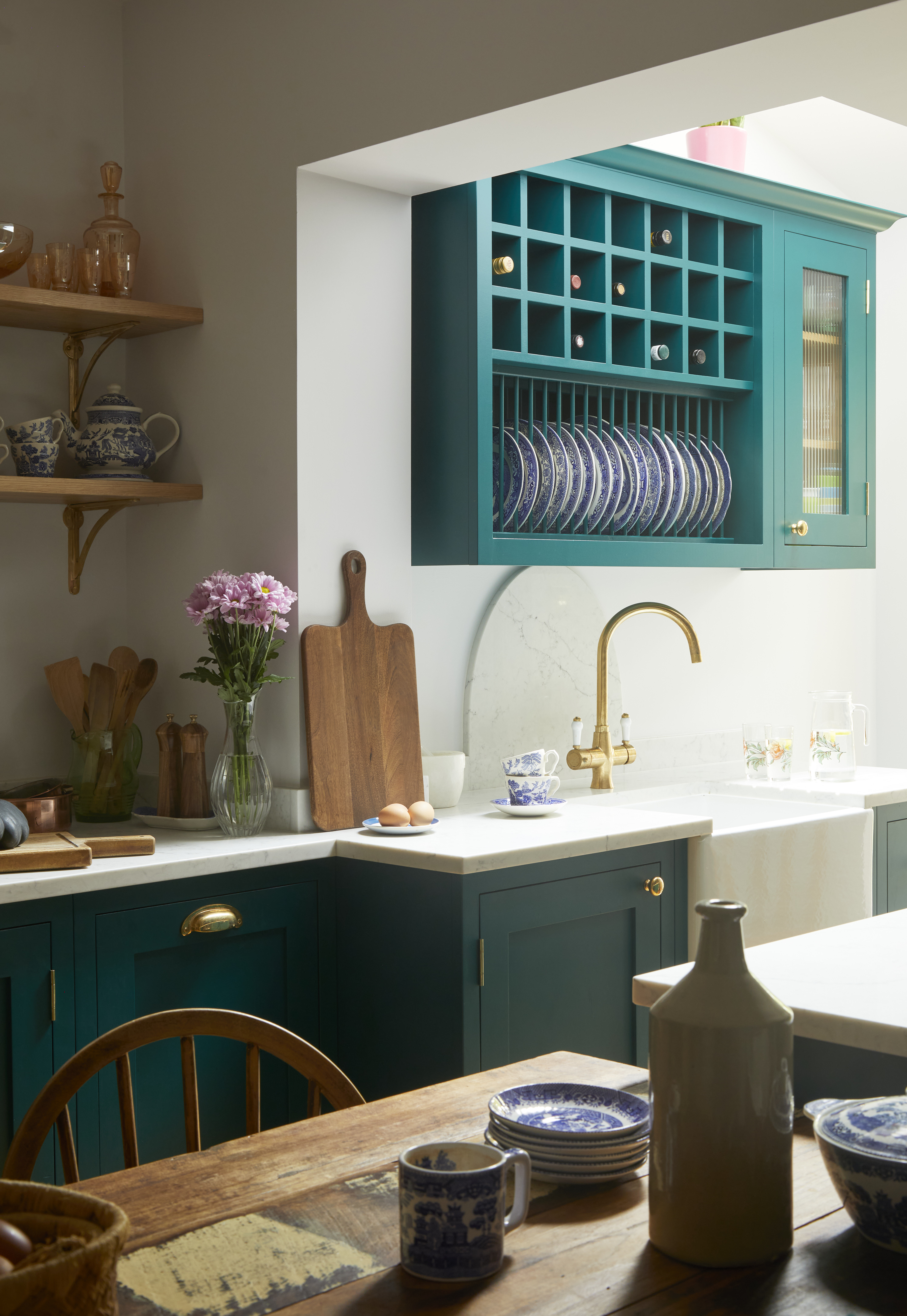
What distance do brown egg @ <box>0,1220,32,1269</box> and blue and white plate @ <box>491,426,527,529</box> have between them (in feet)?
7.77

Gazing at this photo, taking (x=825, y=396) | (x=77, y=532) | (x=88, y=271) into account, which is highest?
(x=88, y=271)

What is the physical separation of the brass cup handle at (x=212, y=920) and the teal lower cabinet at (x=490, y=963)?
26cm

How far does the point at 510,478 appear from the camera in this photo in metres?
3.08

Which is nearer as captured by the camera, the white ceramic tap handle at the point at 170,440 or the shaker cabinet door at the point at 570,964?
the shaker cabinet door at the point at 570,964

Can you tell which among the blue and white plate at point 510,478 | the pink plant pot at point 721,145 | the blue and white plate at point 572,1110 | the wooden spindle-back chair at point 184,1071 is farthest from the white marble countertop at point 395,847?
the pink plant pot at point 721,145

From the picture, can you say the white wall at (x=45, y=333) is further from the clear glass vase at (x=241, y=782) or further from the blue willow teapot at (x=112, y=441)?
the clear glass vase at (x=241, y=782)

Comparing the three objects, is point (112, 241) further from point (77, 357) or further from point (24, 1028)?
point (24, 1028)

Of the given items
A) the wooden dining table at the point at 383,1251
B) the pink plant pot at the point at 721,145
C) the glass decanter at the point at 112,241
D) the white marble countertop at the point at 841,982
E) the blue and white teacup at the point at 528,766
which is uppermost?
the pink plant pot at the point at 721,145

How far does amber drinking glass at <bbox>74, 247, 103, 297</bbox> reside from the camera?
9.29 ft

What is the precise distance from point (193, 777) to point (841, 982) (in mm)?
A: 1636

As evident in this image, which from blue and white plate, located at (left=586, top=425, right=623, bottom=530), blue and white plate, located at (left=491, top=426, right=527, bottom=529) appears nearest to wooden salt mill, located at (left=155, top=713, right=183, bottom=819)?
blue and white plate, located at (left=491, top=426, right=527, bottom=529)

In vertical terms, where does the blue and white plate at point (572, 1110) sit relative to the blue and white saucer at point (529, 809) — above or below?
below

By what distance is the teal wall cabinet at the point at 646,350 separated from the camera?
2.96 meters

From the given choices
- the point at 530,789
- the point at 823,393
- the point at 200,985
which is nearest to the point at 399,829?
the point at 530,789
